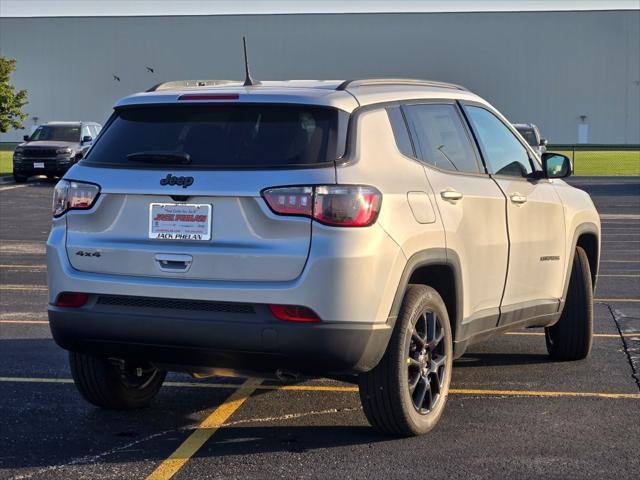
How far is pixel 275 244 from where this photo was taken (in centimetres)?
522

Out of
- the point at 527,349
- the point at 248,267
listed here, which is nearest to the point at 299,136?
the point at 248,267

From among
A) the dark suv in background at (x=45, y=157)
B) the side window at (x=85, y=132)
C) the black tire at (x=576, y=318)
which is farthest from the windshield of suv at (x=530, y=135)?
the black tire at (x=576, y=318)

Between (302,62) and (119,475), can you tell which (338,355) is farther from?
(302,62)

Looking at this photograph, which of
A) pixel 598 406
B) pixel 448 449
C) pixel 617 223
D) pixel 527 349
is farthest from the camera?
pixel 617 223

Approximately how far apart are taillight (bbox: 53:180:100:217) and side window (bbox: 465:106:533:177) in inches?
91.4

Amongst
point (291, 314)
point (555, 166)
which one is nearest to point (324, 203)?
point (291, 314)

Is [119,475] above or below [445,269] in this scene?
below

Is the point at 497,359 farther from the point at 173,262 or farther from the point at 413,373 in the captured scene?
the point at 173,262

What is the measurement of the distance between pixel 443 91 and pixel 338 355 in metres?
2.07

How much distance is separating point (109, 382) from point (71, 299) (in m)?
0.78

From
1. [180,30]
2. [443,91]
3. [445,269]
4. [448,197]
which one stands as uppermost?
[180,30]

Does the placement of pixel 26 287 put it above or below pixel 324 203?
below

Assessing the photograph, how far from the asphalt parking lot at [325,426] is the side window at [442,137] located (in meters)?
1.38

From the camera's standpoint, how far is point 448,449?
565 cm
